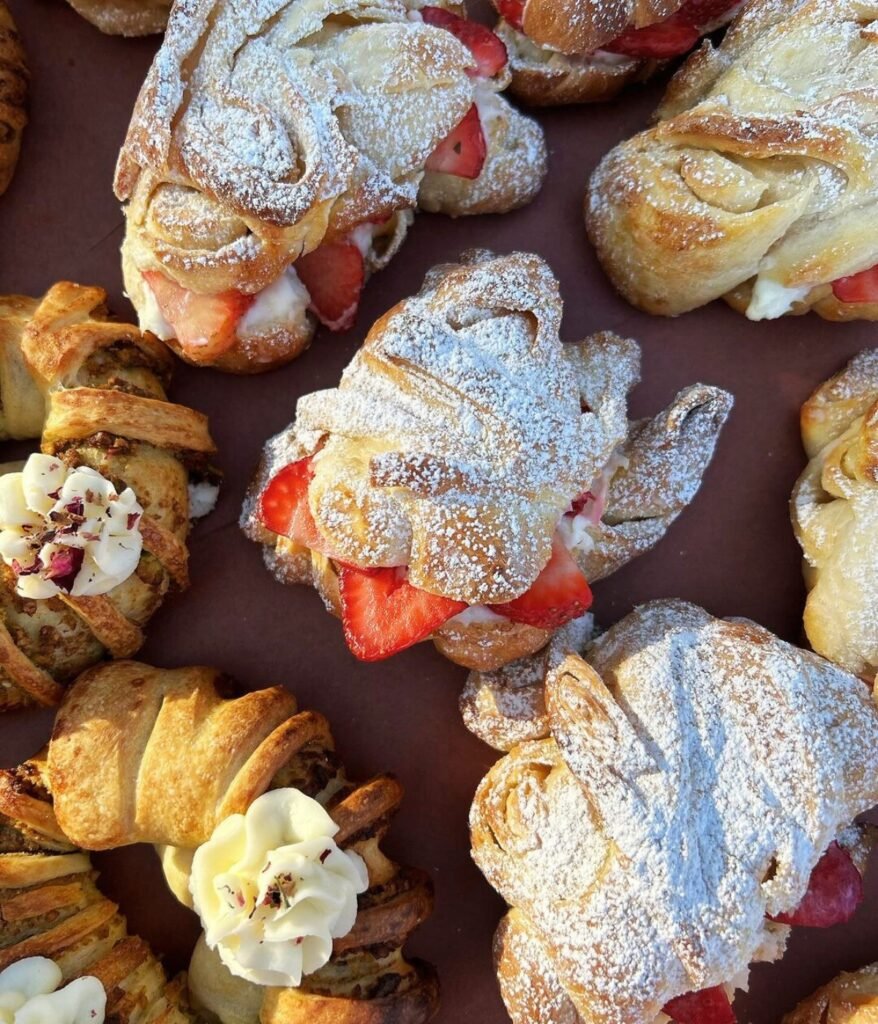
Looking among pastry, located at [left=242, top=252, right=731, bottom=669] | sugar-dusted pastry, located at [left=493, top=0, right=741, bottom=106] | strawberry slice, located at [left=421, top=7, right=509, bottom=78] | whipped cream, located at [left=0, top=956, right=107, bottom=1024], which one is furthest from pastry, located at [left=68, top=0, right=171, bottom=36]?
whipped cream, located at [left=0, top=956, right=107, bottom=1024]

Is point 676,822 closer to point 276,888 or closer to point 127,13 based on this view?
point 276,888

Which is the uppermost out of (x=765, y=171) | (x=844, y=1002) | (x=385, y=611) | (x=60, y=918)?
(x=765, y=171)

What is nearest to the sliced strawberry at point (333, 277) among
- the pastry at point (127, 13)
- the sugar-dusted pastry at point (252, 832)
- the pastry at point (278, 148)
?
the pastry at point (278, 148)

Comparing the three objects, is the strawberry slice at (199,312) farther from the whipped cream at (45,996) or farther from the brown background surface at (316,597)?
the whipped cream at (45,996)

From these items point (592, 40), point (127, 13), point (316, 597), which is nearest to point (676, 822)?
point (316, 597)

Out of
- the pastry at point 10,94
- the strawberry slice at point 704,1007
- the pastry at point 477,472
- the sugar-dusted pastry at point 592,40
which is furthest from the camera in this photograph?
the pastry at point 10,94
